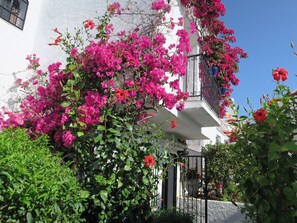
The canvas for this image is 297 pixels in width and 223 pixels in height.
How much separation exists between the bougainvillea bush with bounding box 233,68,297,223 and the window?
658 centimetres

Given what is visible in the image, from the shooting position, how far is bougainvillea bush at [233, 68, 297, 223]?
268 cm

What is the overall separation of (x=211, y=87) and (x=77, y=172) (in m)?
5.52

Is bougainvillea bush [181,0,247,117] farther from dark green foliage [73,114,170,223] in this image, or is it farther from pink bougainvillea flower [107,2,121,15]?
dark green foliage [73,114,170,223]

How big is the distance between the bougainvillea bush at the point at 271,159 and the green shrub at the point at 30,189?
7.17ft

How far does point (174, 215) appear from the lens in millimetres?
6234

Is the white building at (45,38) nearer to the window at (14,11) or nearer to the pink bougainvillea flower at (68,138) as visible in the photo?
the window at (14,11)

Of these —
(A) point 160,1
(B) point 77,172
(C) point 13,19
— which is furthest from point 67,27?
(B) point 77,172

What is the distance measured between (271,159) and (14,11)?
288 inches

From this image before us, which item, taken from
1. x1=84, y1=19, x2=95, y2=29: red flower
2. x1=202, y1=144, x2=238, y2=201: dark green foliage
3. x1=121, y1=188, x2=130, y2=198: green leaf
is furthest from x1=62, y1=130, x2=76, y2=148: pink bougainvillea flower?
x1=202, y1=144, x2=238, y2=201: dark green foliage

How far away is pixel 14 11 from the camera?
6.83m

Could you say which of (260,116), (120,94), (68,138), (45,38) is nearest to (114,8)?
(45,38)

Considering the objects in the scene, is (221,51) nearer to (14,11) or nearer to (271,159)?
(14,11)

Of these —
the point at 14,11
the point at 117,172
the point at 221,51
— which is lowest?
the point at 117,172

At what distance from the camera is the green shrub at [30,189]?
2.38 meters
